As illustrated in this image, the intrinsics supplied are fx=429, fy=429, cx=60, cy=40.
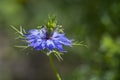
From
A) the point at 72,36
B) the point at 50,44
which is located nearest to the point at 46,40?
the point at 50,44

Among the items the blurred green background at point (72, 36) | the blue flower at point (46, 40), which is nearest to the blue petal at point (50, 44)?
the blue flower at point (46, 40)

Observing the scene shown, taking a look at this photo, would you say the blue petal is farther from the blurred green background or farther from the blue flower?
the blurred green background

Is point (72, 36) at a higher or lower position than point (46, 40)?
higher

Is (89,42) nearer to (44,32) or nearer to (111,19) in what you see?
(111,19)

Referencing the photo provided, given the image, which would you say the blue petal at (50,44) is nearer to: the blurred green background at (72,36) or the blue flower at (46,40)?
the blue flower at (46,40)

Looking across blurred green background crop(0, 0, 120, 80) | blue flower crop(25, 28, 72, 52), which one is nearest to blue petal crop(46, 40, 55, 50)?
blue flower crop(25, 28, 72, 52)

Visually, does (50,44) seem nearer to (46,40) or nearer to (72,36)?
(46,40)

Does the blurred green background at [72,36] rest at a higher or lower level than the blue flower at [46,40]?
higher
